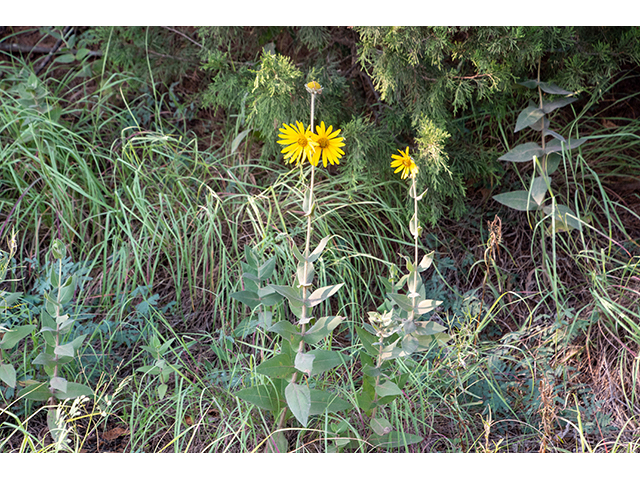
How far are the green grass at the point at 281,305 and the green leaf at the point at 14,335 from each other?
9cm

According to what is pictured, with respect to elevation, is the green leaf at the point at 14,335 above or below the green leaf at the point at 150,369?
above

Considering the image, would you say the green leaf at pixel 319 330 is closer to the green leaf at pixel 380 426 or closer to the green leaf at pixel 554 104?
the green leaf at pixel 380 426

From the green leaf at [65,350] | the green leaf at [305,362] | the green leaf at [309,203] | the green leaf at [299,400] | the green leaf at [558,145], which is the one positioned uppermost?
the green leaf at [309,203]

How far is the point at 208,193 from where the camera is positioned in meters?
2.43

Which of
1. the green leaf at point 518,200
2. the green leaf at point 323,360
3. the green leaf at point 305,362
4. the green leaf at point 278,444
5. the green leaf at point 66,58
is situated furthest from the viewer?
the green leaf at point 66,58

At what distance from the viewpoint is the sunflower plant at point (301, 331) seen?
1332mm

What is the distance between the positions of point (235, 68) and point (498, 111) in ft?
4.05

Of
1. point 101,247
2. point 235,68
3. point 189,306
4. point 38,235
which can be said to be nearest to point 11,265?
point 38,235

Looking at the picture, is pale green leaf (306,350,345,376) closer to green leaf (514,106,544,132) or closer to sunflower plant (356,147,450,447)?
sunflower plant (356,147,450,447)

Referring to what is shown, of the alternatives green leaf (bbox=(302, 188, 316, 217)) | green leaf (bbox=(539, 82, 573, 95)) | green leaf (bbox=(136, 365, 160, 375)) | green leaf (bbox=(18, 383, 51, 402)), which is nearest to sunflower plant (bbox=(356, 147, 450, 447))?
green leaf (bbox=(302, 188, 316, 217))

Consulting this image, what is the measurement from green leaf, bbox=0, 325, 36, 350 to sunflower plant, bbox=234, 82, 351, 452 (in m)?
0.64

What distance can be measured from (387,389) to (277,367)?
1.06ft

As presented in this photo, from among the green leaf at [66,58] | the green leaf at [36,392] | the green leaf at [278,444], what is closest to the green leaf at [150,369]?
the green leaf at [36,392]

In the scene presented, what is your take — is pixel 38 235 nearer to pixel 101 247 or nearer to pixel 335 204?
Result: pixel 101 247
